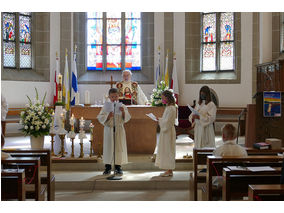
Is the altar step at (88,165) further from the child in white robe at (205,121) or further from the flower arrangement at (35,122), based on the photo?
the child in white robe at (205,121)

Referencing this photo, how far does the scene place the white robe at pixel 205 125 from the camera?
7.16 meters

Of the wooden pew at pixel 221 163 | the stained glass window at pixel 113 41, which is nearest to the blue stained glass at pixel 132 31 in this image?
the stained glass window at pixel 113 41

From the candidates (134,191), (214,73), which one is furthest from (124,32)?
(134,191)

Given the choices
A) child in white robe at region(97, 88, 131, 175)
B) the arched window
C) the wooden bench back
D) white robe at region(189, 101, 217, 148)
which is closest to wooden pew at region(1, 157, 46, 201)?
the wooden bench back

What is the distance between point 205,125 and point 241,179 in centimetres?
337

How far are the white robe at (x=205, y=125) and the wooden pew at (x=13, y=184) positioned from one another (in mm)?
4020

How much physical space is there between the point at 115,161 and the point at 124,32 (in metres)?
8.25

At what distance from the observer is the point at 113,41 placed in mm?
14539

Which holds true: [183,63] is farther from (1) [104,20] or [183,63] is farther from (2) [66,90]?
(2) [66,90]

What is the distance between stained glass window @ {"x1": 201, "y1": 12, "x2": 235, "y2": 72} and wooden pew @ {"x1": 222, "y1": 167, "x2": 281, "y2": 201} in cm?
1031

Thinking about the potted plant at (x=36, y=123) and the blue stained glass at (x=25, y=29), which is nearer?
the potted plant at (x=36, y=123)

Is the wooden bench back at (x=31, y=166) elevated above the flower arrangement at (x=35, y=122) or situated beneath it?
situated beneath

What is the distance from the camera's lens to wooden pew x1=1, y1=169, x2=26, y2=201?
3.61 metres

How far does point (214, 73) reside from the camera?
14.0 m
